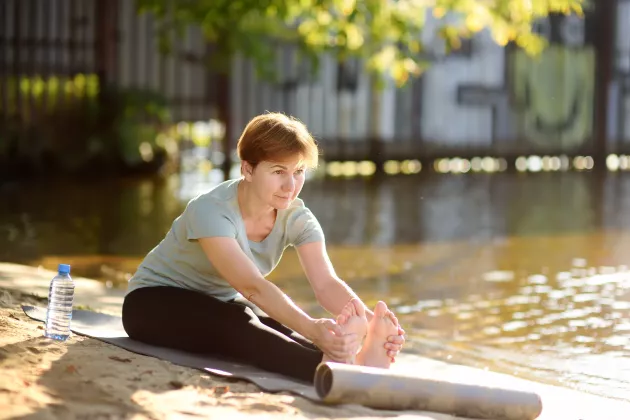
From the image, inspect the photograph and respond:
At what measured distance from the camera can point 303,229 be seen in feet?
17.0

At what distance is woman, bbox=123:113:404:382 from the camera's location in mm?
4719

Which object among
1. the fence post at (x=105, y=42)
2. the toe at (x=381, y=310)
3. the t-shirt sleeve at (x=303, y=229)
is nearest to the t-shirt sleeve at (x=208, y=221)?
the t-shirt sleeve at (x=303, y=229)

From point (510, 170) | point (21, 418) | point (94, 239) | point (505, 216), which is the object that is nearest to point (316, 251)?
point (21, 418)

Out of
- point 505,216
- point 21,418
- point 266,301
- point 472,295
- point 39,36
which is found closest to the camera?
point 21,418

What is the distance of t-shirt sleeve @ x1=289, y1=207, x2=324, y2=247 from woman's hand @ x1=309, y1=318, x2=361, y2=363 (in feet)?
2.02

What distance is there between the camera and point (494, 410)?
14.8 ft

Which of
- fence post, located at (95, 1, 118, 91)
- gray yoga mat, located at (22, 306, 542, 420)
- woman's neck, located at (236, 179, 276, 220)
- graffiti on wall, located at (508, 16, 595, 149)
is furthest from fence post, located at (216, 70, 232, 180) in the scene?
gray yoga mat, located at (22, 306, 542, 420)

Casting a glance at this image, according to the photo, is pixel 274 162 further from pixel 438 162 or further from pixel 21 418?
pixel 438 162

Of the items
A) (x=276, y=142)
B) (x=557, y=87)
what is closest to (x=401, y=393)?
(x=276, y=142)

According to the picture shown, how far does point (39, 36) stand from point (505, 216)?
323 inches

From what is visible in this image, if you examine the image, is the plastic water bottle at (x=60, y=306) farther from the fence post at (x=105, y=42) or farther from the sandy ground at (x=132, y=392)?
the fence post at (x=105, y=42)

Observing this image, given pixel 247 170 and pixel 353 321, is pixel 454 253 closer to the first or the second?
pixel 247 170

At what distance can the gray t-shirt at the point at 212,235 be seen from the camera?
5.00 meters

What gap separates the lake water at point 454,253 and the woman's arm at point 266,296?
4.33ft
